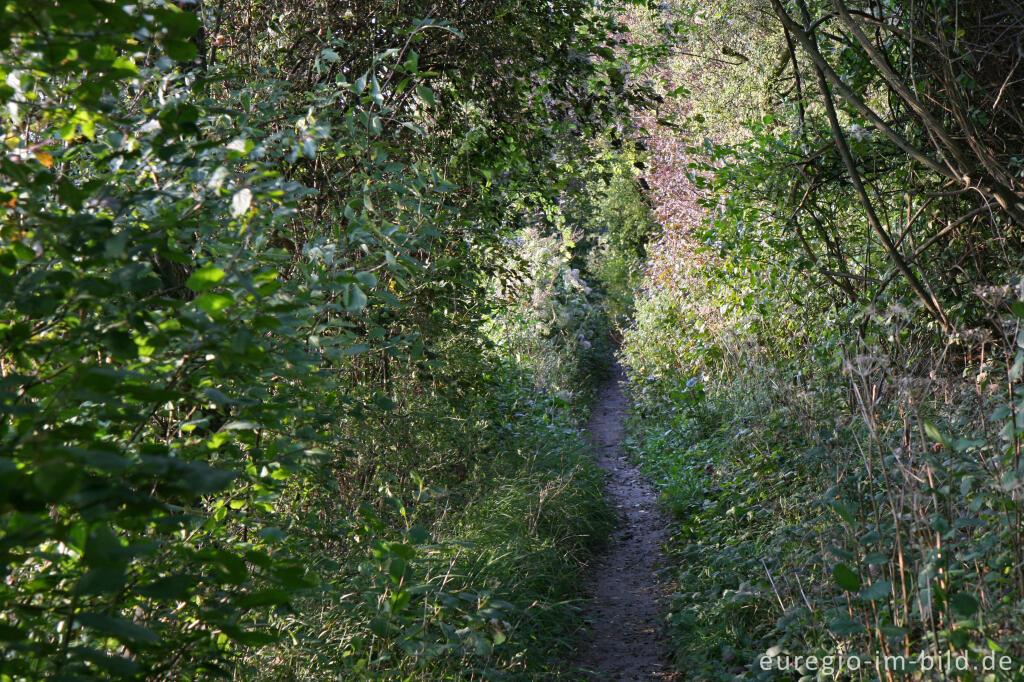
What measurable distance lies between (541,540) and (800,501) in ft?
5.85

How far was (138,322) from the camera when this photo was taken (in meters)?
1.48

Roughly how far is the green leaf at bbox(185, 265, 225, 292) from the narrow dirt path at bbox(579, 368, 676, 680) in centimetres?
362

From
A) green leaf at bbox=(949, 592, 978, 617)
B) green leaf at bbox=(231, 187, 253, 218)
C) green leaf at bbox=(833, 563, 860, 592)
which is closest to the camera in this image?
green leaf at bbox=(231, 187, 253, 218)

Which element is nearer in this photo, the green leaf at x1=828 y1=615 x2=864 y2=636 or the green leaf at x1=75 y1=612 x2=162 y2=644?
the green leaf at x1=75 y1=612 x2=162 y2=644

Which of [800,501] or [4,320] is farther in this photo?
[800,501]

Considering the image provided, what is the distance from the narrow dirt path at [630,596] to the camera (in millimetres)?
4551

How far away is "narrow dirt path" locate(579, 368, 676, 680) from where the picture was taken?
455 cm

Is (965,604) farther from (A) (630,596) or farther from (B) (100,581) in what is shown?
(A) (630,596)

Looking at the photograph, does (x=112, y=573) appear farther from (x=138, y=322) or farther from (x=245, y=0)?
(x=245, y=0)

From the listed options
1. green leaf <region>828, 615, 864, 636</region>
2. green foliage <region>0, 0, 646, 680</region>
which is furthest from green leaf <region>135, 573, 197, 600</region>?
green leaf <region>828, 615, 864, 636</region>

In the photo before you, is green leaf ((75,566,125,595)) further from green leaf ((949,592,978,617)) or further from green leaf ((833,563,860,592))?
green leaf ((949,592,978,617))

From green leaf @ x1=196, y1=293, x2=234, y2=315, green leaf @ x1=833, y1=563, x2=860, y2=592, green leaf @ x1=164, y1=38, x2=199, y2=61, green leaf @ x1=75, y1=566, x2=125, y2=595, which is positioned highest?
green leaf @ x1=164, y1=38, x2=199, y2=61

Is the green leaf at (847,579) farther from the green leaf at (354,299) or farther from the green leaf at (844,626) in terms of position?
the green leaf at (354,299)

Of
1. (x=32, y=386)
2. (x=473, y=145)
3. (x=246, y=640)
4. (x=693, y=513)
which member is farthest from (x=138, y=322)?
(x=693, y=513)
